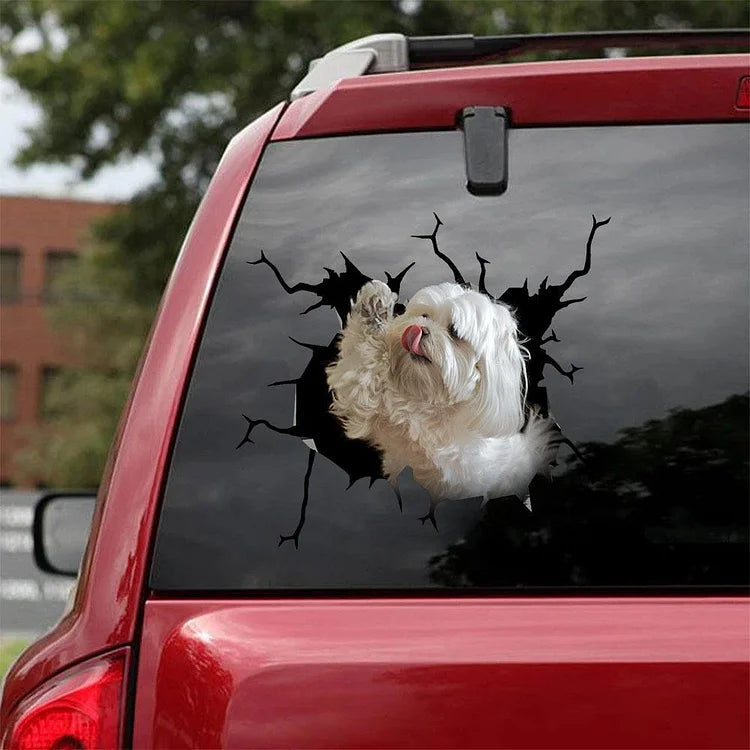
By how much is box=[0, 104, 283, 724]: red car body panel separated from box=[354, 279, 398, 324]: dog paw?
0.21 metres

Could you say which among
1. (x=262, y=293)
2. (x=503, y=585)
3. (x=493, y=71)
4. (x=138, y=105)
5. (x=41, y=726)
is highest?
(x=138, y=105)

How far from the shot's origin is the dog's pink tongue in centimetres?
180

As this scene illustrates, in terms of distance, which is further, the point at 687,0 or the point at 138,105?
the point at 138,105

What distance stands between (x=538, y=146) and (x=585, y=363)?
0.33 metres

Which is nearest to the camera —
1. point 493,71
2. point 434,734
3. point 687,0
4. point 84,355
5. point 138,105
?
point 434,734

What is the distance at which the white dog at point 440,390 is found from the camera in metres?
1.74

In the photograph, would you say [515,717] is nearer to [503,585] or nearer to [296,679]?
[503,585]

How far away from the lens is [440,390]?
5.88ft

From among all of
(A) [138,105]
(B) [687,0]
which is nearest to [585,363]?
(B) [687,0]

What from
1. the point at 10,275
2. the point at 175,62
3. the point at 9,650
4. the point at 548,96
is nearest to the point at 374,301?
the point at 548,96

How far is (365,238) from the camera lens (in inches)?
72.4

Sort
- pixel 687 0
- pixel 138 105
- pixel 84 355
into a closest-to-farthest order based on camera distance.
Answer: pixel 687 0 < pixel 138 105 < pixel 84 355

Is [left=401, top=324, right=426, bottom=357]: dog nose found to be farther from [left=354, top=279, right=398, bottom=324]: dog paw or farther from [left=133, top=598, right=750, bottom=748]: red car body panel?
[left=133, top=598, right=750, bottom=748]: red car body panel

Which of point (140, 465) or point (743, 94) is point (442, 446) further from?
point (743, 94)
